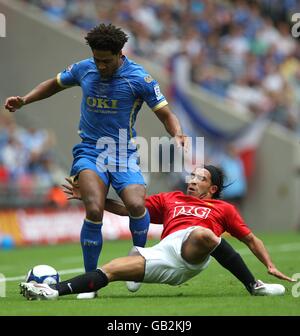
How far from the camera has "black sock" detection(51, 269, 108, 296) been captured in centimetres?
825

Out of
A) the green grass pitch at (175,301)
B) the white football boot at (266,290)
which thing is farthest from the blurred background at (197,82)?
the white football boot at (266,290)

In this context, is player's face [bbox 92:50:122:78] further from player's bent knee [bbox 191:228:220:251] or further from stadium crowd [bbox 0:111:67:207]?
stadium crowd [bbox 0:111:67:207]

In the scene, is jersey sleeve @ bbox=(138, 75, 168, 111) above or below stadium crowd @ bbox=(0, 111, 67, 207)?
below

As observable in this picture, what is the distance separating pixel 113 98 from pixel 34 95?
0.86 metres

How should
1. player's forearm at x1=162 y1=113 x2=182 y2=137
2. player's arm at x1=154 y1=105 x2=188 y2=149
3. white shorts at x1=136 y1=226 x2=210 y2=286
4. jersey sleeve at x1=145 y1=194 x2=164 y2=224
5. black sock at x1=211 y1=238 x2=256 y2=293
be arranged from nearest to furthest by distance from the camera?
1. white shorts at x1=136 y1=226 x2=210 y2=286
2. black sock at x1=211 y1=238 x2=256 y2=293
3. player's arm at x1=154 y1=105 x2=188 y2=149
4. player's forearm at x1=162 y1=113 x2=182 y2=137
5. jersey sleeve at x1=145 y1=194 x2=164 y2=224

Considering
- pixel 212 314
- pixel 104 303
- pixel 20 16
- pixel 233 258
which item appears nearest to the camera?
pixel 212 314

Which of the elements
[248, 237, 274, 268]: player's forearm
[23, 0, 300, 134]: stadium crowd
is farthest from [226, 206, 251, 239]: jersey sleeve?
[23, 0, 300, 134]: stadium crowd

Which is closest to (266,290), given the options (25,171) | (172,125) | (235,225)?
(235,225)

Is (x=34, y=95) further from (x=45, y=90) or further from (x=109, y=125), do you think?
(x=109, y=125)

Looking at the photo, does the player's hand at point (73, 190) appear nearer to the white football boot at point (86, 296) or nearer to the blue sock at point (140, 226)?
the blue sock at point (140, 226)

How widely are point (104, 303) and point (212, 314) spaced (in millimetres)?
1189

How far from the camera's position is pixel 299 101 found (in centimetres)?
2431
